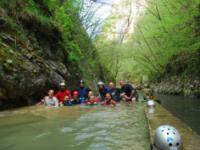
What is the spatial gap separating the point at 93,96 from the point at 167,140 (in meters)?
10.8

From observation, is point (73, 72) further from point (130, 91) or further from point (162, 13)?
point (162, 13)

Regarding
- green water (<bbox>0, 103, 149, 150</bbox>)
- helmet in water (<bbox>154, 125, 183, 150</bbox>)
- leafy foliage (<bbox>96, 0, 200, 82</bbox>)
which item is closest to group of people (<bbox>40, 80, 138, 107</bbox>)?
leafy foliage (<bbox>96, 0, 200, 82</bbox>)

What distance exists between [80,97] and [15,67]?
4.36 m

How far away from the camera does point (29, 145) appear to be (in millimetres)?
6129

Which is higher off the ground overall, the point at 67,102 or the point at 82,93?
the point at 82,93

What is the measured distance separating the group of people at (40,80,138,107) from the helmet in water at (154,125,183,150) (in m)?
9.51

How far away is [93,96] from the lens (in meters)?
15.9

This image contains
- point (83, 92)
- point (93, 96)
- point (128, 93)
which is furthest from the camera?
point (128, 93)

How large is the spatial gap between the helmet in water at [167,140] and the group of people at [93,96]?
951 centimetres

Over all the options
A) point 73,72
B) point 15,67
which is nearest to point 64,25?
point 73,72

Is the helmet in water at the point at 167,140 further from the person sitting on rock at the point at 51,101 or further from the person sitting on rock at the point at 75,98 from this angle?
the person sitting on rock at the point at 75,98

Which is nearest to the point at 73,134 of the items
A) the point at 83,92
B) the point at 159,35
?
the point at 83,92

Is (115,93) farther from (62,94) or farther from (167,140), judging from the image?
(167,140)

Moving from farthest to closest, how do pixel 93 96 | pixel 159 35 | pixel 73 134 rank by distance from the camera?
A: pixel 159 35
pixel 93 96
pixel 73 134
